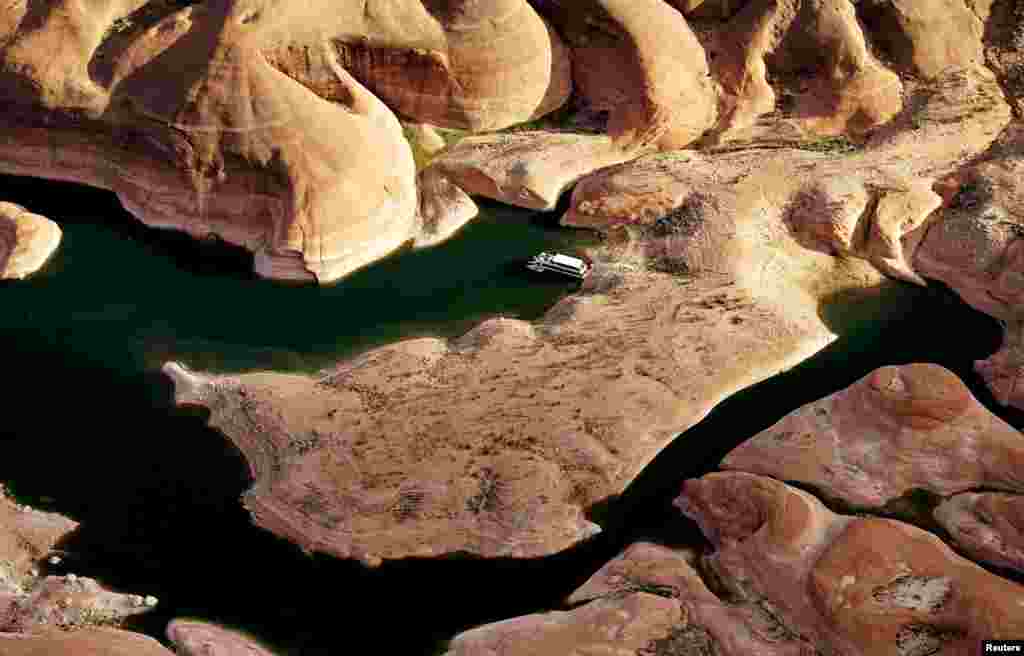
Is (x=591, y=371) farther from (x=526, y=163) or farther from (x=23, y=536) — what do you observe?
(x=23, y=536)

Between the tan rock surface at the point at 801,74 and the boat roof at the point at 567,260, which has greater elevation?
the tan rock surface at the point at 801,74

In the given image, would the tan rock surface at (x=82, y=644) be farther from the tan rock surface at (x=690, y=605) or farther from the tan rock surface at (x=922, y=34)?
the tan rock surface at (x=922, y=34)

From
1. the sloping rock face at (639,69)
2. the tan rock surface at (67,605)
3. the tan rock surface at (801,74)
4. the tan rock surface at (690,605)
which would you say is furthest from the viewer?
the tan rock surface at (801,74)

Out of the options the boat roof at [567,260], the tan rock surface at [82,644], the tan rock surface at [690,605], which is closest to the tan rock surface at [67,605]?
the tan rock surface at [82,644]

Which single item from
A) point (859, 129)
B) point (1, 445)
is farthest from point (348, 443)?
point (859, 129)

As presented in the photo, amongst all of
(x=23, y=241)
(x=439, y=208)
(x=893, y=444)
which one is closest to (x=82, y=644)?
(x=23, y=241)

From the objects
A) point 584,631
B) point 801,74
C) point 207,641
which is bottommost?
point 207,641
